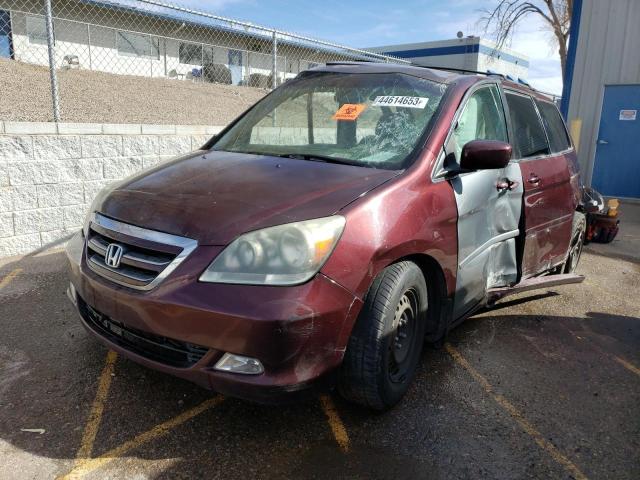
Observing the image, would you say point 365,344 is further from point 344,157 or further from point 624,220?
point 624,220

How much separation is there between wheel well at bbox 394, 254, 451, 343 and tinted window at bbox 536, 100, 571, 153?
2293 mm

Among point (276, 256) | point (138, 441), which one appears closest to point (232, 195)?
point (276, 256)

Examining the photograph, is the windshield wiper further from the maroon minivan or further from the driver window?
the driver window

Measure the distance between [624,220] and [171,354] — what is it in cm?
907

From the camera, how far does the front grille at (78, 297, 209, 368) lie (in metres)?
2.32

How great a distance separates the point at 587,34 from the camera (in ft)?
35.4

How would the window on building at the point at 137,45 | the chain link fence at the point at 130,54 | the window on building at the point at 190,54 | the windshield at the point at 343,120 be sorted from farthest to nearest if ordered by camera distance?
the window on building at the point at 190,54 → the window on building at the point at 137,45 → the chain link fence at the point at 130,54 → the windshield at the point at 343,120

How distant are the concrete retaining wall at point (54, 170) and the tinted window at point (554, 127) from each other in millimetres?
4201

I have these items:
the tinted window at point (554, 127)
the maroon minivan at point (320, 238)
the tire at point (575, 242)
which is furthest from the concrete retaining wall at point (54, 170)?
the tire at point (575, 242)

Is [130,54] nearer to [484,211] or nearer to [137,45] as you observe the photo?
[137,45]

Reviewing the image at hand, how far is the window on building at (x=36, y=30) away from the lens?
12848 millimetres

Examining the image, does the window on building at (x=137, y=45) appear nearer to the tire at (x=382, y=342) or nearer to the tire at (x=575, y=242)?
the tire at (x=575, y=242)

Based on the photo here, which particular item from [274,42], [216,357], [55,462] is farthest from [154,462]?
[274,42]

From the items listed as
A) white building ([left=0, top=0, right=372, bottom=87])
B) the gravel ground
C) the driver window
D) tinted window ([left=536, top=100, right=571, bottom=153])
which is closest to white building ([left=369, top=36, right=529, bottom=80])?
white building ([left=0, top=0, right=372, bottom=87])
